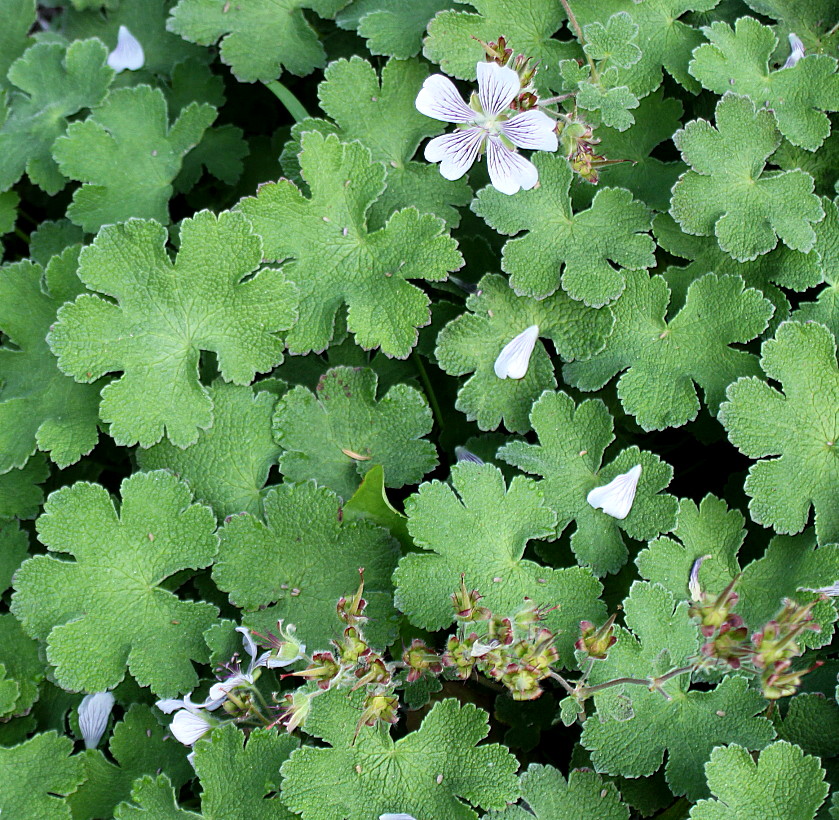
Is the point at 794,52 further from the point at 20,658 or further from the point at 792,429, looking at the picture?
the point at 20,658

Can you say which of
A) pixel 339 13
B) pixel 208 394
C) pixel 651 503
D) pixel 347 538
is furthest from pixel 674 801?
pixel 339 13

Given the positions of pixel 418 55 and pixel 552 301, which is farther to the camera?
pixel 418 55

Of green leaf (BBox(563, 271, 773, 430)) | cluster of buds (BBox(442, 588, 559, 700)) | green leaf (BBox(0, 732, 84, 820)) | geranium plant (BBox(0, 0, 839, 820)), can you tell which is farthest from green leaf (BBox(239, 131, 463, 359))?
green leaf (BBox(0, 732, 84, 820))

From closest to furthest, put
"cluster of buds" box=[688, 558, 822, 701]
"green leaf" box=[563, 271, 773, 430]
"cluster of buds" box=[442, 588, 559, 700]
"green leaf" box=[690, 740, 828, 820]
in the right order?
"cluster of buds" box=[688, 558, 822, 701] → "cluster of buds" box=[442, 588, 559, 700] → "green leaf" box=[690, 740, 828, 820] → "green leaf" box=[563, 271, 773, 430]

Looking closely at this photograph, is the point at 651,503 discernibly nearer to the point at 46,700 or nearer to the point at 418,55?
the point at 418,55

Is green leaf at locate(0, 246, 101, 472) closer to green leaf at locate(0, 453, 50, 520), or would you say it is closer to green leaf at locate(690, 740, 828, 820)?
green leaf at locate(0, 453, 50, 520)

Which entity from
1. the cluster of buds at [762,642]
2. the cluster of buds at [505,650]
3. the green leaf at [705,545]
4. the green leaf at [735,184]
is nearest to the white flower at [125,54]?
the green leaf at [735,184]
